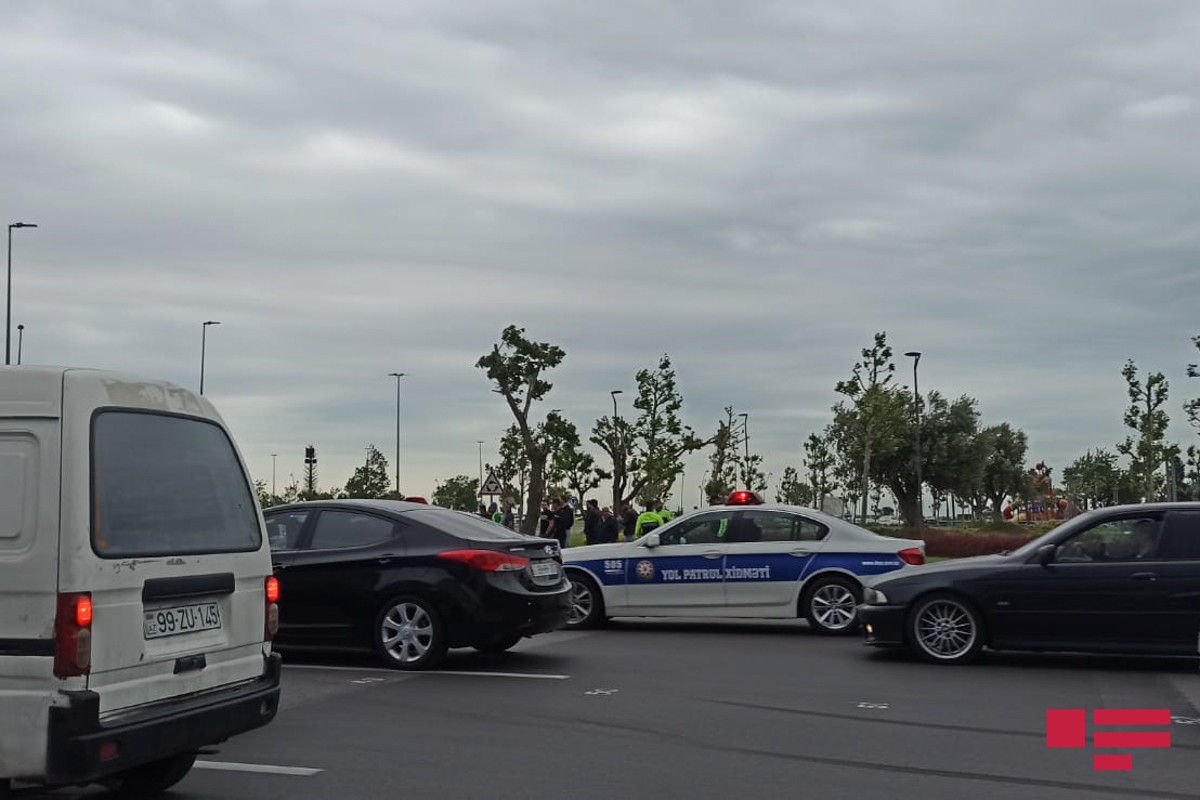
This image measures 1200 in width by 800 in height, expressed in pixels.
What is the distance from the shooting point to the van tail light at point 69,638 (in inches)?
222

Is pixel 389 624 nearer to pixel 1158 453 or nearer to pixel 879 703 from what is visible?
pixel 879 703

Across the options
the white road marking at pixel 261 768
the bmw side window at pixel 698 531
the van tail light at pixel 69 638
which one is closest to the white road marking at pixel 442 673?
the white road marking at pixel 261 768

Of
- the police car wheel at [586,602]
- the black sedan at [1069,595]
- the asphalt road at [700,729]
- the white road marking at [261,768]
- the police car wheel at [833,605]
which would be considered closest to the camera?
the asphalt road at [700,729]

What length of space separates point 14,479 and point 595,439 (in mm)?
62663

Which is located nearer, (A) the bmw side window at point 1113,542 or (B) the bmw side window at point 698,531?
(A) the bmw side window at point 1113,542

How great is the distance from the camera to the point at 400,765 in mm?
7867

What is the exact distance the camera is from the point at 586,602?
16.3m

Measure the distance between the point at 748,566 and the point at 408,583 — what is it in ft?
16.5

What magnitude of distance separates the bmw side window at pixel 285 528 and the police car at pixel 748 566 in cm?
374

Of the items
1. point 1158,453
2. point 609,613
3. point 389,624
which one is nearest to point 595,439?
point 1158,453

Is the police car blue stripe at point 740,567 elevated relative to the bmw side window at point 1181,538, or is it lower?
lower

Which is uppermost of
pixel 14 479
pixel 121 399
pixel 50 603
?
pixel 121 399

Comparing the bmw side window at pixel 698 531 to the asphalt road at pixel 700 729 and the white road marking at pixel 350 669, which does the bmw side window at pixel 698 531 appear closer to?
the asphalt road at pixel 700 729

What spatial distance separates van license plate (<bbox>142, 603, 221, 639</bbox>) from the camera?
616cm
